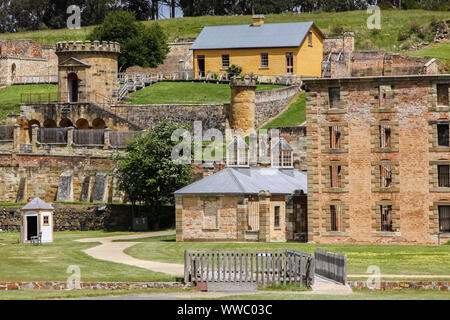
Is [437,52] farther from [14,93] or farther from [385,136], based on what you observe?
[385,136]

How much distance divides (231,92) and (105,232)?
1981 centimetres

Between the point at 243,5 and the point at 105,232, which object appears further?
the point at 243,5

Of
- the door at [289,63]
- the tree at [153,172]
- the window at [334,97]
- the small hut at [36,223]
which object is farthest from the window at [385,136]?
the door at [289,63]

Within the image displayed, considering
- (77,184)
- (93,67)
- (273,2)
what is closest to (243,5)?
(273,2)

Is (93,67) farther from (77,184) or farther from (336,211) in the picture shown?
(336,211)

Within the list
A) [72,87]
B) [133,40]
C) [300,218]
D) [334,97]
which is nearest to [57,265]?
[300,218]

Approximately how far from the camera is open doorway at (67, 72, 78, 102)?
96.8 meters

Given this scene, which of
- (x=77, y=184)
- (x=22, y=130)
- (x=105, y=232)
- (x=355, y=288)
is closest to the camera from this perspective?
(x=355, y=288)

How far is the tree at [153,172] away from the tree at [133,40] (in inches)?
1444

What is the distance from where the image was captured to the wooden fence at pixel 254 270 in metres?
41.0

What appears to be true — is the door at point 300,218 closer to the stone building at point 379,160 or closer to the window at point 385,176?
the stone building at point 379,160

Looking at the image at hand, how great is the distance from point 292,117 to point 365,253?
3987cm

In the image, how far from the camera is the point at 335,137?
62.2 metres

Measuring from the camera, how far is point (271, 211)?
6328 centimetres
